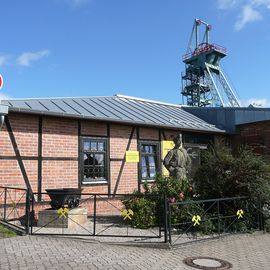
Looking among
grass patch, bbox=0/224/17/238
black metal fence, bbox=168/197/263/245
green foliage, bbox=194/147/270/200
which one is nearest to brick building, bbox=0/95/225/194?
grass patch, bbox=0/224/17/238

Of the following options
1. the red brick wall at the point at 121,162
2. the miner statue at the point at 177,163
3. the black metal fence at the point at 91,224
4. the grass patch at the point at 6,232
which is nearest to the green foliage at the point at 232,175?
the miner statue at the point at 177,163

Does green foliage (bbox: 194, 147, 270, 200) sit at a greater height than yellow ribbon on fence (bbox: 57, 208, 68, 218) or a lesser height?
greater

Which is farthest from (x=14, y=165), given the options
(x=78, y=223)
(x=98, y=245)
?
(x=98, y=245)

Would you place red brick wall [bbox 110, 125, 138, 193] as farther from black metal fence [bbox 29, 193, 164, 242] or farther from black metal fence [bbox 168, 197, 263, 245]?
black metal fence [bbox 168, 197, 263, 245]

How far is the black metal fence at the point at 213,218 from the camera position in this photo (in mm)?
8568

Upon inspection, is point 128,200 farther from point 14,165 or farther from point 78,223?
point 14,165

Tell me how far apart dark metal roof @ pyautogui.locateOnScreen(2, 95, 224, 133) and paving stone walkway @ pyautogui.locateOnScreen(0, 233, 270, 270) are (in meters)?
4.47

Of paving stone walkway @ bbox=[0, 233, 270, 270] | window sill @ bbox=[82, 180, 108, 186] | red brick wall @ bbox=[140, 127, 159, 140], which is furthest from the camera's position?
red brick wall @ bbox=[140, 127, 159, 140]

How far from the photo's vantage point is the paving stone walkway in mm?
6039

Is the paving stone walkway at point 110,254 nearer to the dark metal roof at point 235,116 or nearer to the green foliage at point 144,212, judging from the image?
the green foliage at point 144,212

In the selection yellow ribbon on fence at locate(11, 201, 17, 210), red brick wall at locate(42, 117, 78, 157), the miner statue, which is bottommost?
yellow ribbon on fence at locate(11, 201, 17, 210)

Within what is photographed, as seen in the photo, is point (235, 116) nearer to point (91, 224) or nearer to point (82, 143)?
point (82, 143)

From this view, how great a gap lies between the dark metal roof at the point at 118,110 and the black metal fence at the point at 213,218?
4652mm

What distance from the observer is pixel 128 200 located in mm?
9602
